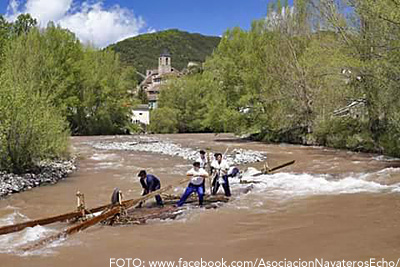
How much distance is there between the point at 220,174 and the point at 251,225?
3.39 m

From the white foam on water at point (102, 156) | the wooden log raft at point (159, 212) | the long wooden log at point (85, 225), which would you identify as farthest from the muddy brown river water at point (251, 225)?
the white foam on water at point (102, 156)

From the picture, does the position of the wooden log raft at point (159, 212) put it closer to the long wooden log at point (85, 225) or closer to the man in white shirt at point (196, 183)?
the long wooden log at point (85, 225)

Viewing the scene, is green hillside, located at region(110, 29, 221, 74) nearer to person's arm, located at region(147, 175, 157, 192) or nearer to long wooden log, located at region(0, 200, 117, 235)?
person's arm, located at region(147, 175, 157, 192)

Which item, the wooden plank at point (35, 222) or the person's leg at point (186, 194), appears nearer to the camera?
the wooden plank at point (35, 222)

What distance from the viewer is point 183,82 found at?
6431 cm

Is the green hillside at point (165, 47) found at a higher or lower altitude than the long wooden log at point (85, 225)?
higher

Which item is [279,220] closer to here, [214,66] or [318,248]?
[318,248]

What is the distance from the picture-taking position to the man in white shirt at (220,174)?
1464 centimetres

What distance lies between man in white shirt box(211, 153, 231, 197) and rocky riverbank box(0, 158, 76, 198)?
7.01 meters

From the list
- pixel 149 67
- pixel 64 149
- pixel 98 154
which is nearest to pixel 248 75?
pixel 98 154

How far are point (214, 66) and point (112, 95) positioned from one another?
1789 cm

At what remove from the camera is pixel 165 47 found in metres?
167

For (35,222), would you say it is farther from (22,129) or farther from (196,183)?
(22,129)

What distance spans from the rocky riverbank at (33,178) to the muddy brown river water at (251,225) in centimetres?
52
